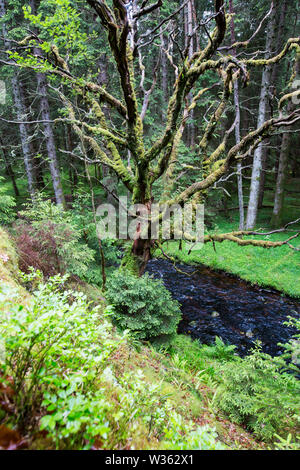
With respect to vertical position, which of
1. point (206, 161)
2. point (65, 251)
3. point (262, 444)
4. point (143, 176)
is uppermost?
point (206, 161)

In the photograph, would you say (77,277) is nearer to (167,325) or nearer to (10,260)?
(10,260)

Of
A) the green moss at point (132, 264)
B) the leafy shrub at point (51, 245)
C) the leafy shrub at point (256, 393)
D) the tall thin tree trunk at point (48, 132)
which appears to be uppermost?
the tall thin tree trunk at point (48, 132)

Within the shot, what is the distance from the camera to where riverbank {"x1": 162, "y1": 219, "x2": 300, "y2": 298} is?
32.4ft

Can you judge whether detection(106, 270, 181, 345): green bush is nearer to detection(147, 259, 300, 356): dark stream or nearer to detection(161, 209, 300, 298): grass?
detection(147, 259, 300, 356): dark stream

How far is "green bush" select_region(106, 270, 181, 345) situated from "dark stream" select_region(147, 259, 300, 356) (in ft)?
5.07

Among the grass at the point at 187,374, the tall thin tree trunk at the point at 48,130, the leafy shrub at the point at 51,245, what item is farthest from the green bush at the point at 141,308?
the tall thin tree trunk at the point at 48,130

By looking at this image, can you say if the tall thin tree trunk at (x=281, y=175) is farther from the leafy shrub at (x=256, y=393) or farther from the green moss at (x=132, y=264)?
the leafy shrub at (x=256, y=393)

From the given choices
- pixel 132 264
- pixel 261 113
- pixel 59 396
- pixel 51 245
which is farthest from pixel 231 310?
pixel 261 113

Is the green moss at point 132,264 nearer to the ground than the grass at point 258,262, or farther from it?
farther from it

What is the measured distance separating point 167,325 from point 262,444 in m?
2.92

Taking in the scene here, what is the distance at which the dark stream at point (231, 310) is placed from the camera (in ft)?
23.5

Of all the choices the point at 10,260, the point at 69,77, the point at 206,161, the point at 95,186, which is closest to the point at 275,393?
the point at 10,260

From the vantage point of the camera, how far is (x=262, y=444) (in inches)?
141
